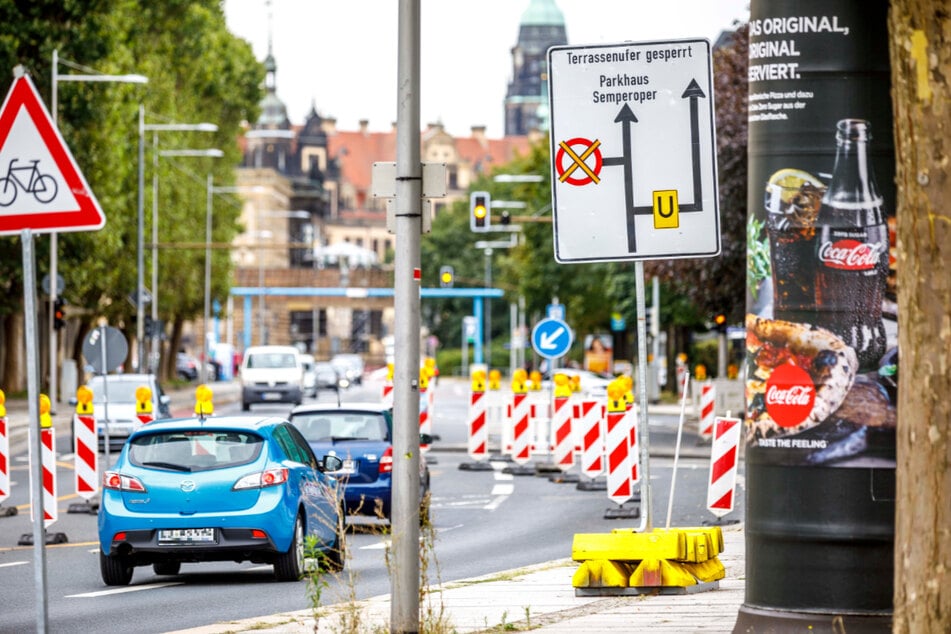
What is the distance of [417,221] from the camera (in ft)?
34.4

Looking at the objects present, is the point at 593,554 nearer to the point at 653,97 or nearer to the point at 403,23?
the point at 653,97

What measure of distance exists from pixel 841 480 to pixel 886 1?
2122 millimetres

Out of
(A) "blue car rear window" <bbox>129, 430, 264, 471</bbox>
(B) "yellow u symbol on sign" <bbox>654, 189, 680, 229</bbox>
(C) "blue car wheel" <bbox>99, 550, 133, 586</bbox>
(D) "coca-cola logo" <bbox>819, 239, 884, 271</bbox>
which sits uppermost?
(B) "yellow u symbol on sign" <bbox>654, 189, 680, 229</bbox>

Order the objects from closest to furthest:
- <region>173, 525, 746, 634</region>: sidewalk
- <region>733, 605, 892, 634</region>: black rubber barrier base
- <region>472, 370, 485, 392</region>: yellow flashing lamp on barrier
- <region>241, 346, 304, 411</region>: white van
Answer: <region>733, 605, 892, 634</region>: black rubber barrier base
<region>173, 525, 746, 634</region>: sidewalk
<region>472, 370, 485, 392</region>: yellow flashing lamp on barrier
<region>241, 346, 304, 411</region>: white van

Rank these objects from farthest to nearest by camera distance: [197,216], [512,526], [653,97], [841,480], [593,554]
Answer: [197,216], [512,526], [593,554], [653,97], [841,480]

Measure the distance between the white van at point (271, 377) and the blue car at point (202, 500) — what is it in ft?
151

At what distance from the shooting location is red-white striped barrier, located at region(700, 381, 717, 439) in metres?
38.6

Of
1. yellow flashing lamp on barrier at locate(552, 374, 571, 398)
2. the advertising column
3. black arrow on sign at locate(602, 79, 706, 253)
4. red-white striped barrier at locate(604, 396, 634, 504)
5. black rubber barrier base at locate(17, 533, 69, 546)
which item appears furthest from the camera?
yellow flashing lamp on barrier at locate(552, 374, 571, 398)

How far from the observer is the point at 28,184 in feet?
28.3

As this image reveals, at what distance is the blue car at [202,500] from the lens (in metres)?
16.0

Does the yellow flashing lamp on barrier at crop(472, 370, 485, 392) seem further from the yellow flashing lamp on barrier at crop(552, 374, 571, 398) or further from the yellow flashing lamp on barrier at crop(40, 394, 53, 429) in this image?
the yellow flashing lamp on barrier at crop(40, 394, 53, 429)

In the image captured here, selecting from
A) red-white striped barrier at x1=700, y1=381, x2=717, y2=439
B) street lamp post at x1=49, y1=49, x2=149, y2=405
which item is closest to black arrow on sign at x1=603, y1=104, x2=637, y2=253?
red-white striped barrier at x1=700, y1=381, x2=717, y2=439

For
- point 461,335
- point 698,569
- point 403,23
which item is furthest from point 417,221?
point 461,335

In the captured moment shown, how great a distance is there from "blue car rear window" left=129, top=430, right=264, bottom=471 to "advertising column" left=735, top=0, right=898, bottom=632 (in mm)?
8005
